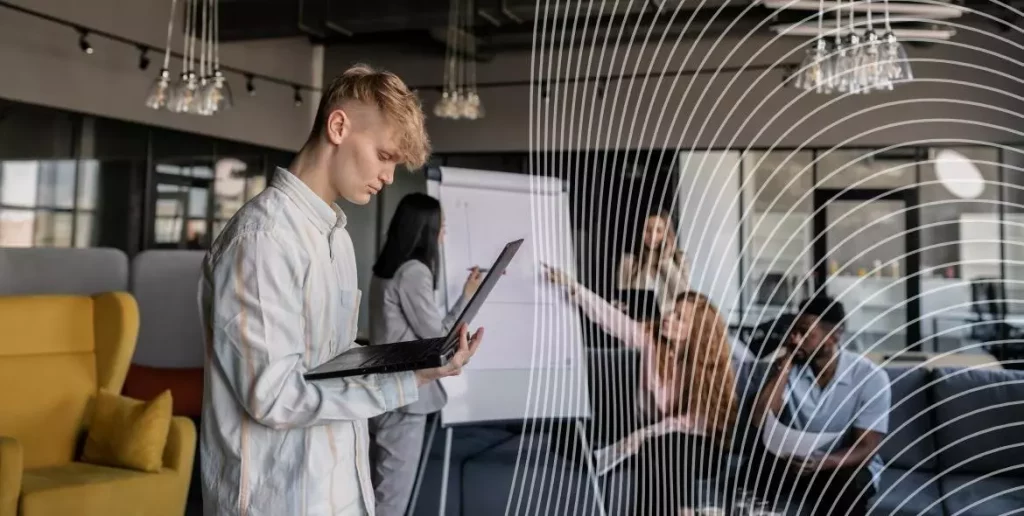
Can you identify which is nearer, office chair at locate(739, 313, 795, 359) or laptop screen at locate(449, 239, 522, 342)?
laptop screen at locate(449, 239, 522, 342)

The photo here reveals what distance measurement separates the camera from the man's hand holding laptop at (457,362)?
4.56ft

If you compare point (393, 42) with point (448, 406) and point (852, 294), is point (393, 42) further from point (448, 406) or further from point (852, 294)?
point (448, 406)

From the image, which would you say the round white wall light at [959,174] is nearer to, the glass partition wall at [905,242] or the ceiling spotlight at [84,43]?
the glass partition wall at [905,242]

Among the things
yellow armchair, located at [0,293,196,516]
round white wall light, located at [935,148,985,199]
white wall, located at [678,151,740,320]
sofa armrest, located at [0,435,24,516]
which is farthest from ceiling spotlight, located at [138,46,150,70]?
round white wall light, located at [935,148,985,199]

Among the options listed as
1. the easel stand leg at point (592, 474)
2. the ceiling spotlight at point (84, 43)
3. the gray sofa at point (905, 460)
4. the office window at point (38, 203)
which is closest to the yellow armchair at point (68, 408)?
the gray sofa at point (905, 460)

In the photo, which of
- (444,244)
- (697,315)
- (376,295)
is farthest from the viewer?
(444,244)

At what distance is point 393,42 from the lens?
8805 mm

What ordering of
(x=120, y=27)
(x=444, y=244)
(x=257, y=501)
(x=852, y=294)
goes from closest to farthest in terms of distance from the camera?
(x=257, y=501) < (x=444, y=244) < (x=120, y=27) < (x=852, y=294)

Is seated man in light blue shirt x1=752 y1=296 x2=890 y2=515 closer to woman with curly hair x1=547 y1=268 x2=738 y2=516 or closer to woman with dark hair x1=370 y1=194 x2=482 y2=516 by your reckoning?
woman with curly hair x1=547 y1=268 x2=738 y2=516

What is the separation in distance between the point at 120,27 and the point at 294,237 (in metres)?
5.96

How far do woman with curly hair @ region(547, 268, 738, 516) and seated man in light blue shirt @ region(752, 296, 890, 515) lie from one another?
19cm

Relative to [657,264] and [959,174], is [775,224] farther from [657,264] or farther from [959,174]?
[657,264]

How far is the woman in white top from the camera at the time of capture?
3217mm

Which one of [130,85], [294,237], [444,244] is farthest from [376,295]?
[130,85]
